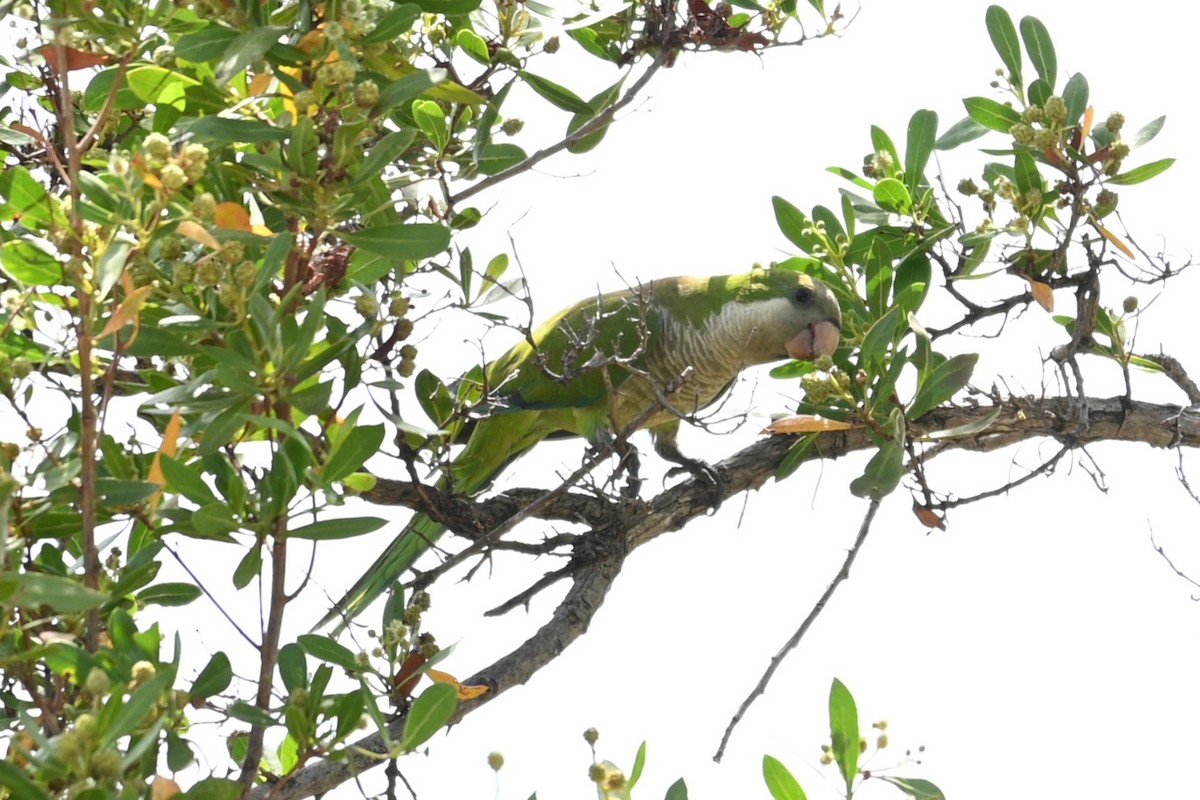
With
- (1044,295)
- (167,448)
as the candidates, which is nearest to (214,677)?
(167,448)

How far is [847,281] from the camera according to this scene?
9.20ft

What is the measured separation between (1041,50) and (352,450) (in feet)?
5.42

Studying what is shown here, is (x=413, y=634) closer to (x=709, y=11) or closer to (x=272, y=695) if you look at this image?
(x=272, y=695)

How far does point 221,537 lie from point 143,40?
26.3 inches

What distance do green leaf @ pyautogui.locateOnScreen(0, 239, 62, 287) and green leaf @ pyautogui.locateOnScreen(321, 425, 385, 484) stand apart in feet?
1.31

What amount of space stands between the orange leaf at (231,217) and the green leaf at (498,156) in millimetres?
749

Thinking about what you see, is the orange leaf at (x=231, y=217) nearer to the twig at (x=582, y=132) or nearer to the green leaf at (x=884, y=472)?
the twig at (x=582, y=132)

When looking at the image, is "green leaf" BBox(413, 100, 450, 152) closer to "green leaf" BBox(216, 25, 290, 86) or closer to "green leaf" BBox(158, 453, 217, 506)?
"green leaf" BBox(216, 25, 290, 86)

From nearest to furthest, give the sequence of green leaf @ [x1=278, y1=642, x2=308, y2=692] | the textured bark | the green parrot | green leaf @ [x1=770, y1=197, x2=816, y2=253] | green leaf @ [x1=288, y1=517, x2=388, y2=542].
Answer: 1. green leaf @ [x1=288, y1=517, x2=388, y2=542]
2. green leaf @ [x1=278, y1=642, x2=308, y2=692]
3. the textured bark
4. green leaf @ [x1=770, y1=197, x2=816, y2=253]
5. the green parrot

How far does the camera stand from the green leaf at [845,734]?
5.65ft

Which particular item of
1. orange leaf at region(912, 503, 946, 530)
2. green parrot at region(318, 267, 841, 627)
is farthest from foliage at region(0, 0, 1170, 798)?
green parrot at region(318, 267, 841, 627)

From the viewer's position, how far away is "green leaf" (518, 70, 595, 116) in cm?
221

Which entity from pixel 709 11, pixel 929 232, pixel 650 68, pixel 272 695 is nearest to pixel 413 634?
pixel 272 695

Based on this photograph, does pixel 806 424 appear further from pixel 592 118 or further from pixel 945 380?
pixel 592 118
